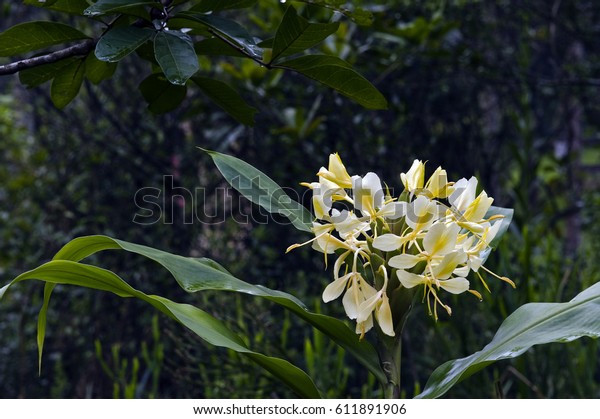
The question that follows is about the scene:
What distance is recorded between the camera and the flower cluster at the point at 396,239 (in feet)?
2.58

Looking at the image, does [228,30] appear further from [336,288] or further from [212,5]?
[336,288]

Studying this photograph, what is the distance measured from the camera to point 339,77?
0.90 metres

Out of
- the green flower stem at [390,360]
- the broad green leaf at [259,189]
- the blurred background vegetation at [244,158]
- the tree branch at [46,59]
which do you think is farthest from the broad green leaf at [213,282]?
the blurred background vegetation at [244,158]

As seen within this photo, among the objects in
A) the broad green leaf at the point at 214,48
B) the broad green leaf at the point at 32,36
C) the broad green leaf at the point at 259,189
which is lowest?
the broad green leaf at the point at 259,189

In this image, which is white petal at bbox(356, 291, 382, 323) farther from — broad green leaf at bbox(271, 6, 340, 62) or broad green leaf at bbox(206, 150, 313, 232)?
broad green leaf at bbox(271, 6, 340, 62)

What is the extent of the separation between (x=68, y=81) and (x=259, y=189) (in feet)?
1.05

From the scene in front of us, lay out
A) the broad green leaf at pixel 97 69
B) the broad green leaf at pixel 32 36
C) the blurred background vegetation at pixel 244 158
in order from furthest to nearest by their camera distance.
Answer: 1. the blurred background vegetation at pixel 244 158
2. the broad green leaf at pixel 97 69
3. the broad green leaf at pixel 32 36

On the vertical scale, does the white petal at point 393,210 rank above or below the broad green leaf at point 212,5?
below

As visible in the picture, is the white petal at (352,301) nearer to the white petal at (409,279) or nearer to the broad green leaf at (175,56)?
the white petal at (409,279)

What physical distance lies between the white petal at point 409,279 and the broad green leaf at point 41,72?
1.83 ft

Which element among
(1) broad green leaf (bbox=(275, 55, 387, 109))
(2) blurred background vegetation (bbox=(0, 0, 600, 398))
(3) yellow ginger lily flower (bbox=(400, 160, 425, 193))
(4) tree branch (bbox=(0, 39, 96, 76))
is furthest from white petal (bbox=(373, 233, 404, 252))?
(2) blurred background vegetation (bbox=(0, 0, 600, 398))

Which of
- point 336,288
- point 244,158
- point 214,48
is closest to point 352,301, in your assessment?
point 336,288
